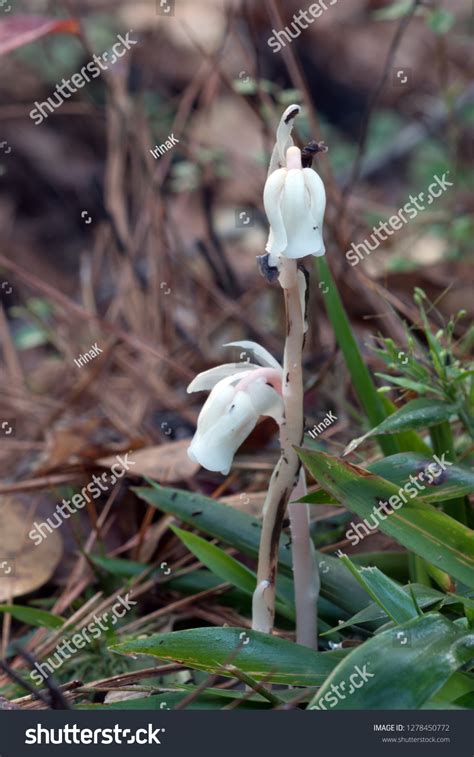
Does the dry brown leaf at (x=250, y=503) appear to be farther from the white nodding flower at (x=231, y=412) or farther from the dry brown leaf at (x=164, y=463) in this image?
the white nodding flower at (x=231, y=412)

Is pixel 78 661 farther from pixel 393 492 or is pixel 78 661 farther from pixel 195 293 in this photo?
pixel 195 293

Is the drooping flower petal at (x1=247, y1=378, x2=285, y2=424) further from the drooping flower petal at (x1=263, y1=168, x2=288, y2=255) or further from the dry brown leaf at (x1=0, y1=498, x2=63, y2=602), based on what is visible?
the dry brown leaf at (x1=0, y1=498, x2=63, y2=602)

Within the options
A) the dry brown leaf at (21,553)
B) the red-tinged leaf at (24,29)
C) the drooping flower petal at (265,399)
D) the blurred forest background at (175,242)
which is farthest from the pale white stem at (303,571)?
the red-tinged leaf at (24,29)

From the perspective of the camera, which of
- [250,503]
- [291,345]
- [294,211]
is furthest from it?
[250,503]

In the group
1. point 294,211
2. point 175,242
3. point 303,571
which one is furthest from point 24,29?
point 303,571

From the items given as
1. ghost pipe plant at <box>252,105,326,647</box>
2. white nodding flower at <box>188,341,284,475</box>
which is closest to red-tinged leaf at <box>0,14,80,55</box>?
ghost pipe plant at <box>252,105,326,647</box>

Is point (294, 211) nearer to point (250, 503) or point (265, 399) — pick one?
point (265, 399)
